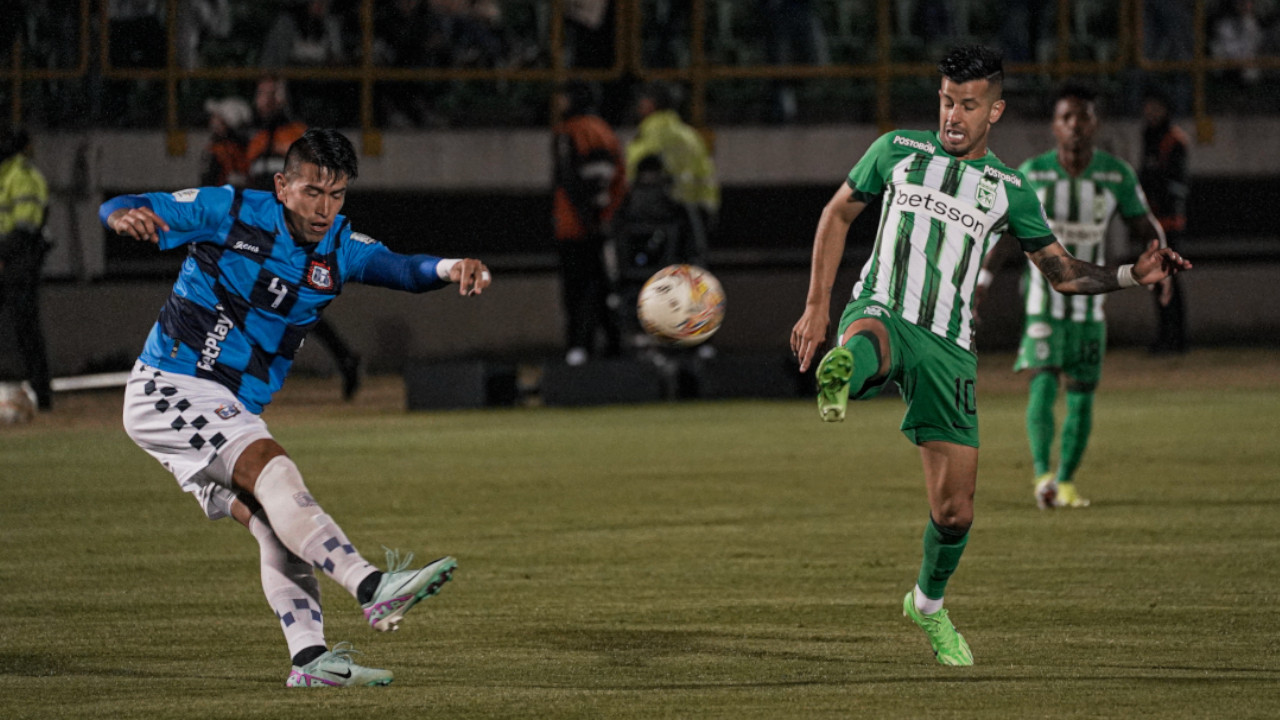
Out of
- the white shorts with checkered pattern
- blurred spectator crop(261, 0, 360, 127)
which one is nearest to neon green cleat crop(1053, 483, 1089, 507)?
the white shorts with checkered pattern

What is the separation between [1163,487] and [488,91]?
40.5ft

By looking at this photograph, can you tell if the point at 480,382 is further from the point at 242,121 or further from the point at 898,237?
the point at 898,237

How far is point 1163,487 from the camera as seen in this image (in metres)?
11.1

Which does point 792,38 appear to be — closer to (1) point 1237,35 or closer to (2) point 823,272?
(1) point 1237,35

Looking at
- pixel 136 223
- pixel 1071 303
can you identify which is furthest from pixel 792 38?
pixel 136 223

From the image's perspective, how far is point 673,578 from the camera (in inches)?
323

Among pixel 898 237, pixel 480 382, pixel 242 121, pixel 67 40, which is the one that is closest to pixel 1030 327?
pixel 898 237

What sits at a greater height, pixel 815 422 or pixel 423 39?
pixel 423 39

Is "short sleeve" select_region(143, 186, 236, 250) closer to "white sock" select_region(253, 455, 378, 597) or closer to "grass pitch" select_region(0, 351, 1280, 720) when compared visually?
"white sock" select_region(253, 455, 378, 597)

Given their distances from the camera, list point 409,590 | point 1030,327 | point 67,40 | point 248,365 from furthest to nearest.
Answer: point 67,40 < point 1030,327 < point 248,365 < point 409,590

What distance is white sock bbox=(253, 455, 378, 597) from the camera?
5.59 m

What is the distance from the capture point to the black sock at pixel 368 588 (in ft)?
18.0

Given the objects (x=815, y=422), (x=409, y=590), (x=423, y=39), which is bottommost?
(x=815, y=422)

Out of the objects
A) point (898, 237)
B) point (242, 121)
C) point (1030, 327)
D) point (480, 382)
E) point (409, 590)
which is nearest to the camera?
point (409, 590)
